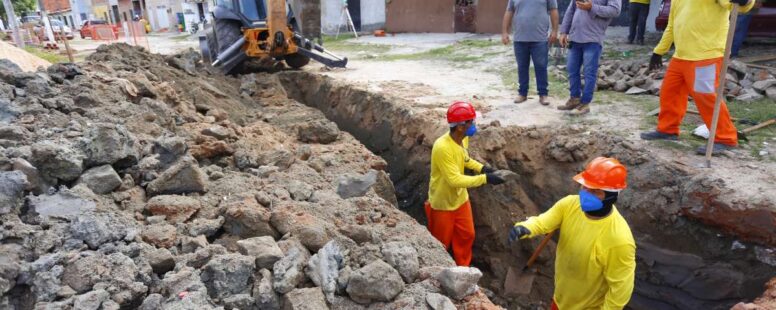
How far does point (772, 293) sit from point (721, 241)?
2.18 feet

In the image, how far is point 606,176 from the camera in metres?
2.90

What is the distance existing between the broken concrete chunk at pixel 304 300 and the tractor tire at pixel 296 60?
779 centimetres

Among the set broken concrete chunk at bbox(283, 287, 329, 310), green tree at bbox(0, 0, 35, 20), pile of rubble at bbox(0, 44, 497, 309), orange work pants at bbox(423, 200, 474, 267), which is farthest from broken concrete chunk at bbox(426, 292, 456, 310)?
green tree at bbox(0, 0, 35, 20)

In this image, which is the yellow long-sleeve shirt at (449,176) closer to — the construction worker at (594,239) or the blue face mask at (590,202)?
the construction worker at (594,239)

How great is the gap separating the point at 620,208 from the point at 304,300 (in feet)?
11.0

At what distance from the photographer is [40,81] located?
4.66 m

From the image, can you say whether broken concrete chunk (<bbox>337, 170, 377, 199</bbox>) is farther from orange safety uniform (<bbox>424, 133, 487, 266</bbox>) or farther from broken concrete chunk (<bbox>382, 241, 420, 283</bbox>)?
broken concrete chunk (<bbox>382, 241, 420, 283</bbox>)

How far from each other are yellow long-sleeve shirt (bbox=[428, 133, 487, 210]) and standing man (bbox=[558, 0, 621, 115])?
209 cm

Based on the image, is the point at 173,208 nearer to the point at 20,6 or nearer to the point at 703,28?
the point at 703,28

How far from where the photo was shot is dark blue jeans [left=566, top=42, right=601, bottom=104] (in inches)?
217

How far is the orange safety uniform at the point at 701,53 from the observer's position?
4148mm

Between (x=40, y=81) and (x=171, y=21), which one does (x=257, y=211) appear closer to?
(x=40, y=81)

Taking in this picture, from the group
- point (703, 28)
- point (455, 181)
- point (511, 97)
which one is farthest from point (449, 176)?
point (511, 97)

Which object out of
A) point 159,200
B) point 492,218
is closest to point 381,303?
point 159,200
